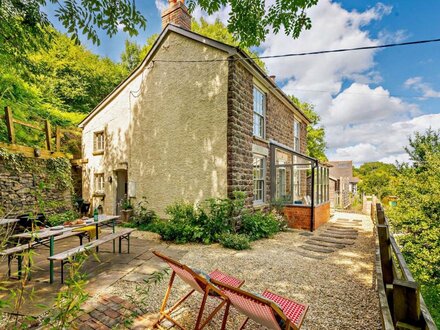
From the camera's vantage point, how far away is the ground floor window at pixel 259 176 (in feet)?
30.7

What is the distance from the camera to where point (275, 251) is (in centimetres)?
640

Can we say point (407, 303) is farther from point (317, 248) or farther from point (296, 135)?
point (296, 135)

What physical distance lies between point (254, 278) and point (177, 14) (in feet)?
32.4

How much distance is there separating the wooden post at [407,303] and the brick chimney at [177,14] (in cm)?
1051

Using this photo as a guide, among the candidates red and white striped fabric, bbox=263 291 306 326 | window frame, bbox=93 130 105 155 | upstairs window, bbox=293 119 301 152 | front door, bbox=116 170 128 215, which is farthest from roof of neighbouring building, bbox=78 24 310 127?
red and white striped fabric, bbox=263 291 306 326

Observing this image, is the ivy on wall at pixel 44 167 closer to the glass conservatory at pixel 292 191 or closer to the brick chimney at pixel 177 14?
the brick chimney at pixel 177 14

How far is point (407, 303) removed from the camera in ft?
5.08

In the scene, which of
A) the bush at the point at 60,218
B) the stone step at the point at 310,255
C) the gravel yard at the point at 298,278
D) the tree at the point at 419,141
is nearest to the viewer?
the gravel yard at the point at 298,278

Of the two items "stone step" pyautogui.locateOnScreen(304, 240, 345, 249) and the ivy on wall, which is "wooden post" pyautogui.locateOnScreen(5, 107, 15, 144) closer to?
the ivy on wall

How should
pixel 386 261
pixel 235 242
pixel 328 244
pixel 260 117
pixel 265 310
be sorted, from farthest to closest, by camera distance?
pixel 260 117, pixel 328 244, pixel 235 242, pixel 386 261, pixel 265 310

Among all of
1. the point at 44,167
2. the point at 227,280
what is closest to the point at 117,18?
the point at 227,280

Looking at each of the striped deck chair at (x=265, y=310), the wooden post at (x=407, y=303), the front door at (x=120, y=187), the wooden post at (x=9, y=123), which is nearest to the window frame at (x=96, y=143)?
the front door at (x=120, y=187)

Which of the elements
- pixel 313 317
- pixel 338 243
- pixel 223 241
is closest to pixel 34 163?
pixel 223 241

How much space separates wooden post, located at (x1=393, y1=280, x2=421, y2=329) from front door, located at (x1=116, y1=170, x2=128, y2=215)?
37.4 ft
